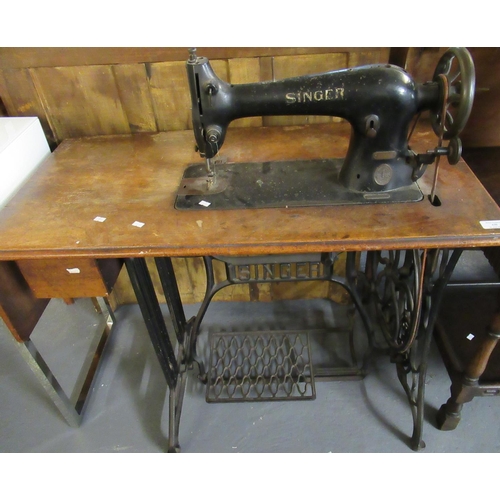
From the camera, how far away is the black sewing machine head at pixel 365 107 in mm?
998

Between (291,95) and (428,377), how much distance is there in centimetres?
130

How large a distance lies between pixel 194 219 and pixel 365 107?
0.51 metres

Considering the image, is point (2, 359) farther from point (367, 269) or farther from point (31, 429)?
point (367, 269)

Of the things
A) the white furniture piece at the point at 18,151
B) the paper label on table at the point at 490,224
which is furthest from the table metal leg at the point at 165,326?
the paper label on table at the point at 490,224

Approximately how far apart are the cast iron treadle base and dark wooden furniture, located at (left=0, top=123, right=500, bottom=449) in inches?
15.8

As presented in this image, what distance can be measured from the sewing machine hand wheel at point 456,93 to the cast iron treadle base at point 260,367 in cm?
105

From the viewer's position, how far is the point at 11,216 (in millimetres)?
1146

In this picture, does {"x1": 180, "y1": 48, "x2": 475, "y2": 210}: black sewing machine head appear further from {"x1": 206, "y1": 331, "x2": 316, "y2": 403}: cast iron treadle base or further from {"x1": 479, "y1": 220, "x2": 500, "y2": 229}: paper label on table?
{"x1": 206, "y1": 331, "x2": 316, "y2": 403}: cast iron treadle base

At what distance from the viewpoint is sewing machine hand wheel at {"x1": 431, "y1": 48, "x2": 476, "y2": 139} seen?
0.91m

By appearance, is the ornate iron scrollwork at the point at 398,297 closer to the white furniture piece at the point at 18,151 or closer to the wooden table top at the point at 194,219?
the wooden table top at the point at 194,219

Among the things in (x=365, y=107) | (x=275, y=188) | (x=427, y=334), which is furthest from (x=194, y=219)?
(x=427, y=334)

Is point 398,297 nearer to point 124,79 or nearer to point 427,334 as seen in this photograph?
point 427,334

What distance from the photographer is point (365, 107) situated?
103 cm

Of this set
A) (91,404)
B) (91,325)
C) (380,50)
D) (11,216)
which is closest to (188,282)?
(91,325)
